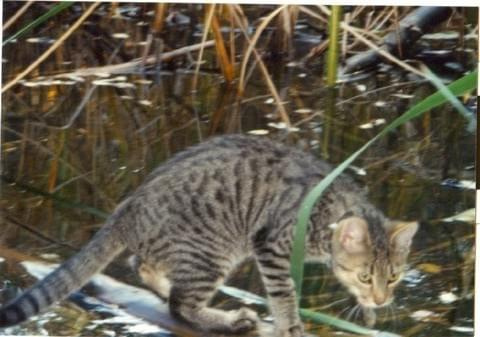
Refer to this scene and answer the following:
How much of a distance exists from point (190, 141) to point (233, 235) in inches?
9.9

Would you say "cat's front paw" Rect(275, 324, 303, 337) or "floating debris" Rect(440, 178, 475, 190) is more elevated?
"floating debris" Rect(440, 178, 475, 190)

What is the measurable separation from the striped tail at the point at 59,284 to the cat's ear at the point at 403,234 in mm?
679

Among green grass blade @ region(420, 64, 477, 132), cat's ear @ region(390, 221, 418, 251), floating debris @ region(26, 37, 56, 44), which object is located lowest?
cat's ear @ region(390, 221, 418, 251)

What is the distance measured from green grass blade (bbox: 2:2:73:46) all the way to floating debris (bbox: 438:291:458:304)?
1139mm

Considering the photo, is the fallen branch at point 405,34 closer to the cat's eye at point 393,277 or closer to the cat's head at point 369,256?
the cat's head at point 369,256

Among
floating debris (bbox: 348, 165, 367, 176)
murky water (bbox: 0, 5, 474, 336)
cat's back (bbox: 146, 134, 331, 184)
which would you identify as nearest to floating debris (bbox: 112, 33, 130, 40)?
murky water (bbox: 0, 5, 474, 336)

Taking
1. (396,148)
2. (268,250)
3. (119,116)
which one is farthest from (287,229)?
(119,116)

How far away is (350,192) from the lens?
8.57ft

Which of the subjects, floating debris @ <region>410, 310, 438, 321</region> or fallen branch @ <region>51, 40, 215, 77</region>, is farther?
fallen branch @ <region>51, 40, 215, 77</region>

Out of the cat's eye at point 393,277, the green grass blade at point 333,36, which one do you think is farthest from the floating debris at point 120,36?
the cat's eye at point 393,277

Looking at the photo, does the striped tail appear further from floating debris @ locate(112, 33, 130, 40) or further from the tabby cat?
floating debris @ locate(112, 33, 130, 40)

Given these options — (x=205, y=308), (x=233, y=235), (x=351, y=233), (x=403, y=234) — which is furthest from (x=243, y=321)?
(x=403, y=234)

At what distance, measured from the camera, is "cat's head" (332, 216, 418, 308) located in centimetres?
259

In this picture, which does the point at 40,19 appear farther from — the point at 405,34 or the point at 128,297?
the point at 405,34
